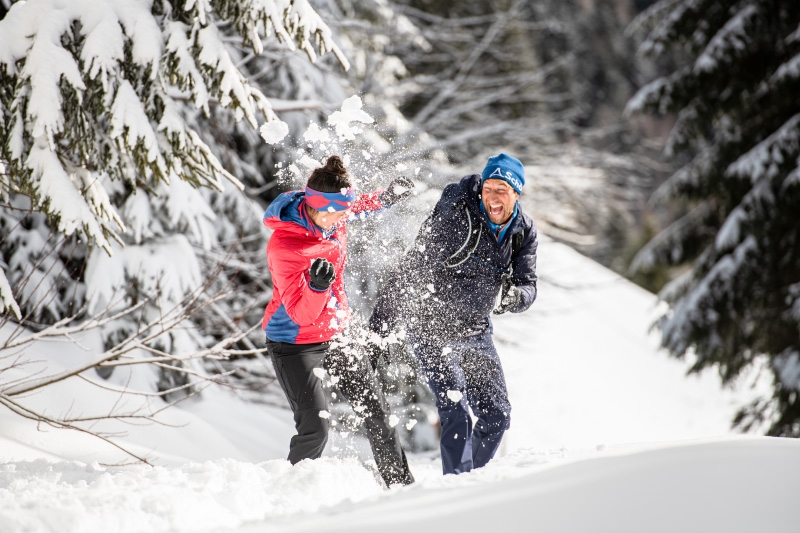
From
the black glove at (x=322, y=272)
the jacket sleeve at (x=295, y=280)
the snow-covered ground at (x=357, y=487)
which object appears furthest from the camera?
the jacket sleeve at (x=295, y=280)

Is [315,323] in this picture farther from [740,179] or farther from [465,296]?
[740,179]

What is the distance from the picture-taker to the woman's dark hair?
3.15 m

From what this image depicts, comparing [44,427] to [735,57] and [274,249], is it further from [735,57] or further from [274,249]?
[735,57]

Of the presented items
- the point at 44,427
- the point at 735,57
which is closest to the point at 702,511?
the point at 44,427

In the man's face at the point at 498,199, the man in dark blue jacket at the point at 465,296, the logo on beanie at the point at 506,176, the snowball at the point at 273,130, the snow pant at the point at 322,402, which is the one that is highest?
the logo on beanie at the point at 506,176

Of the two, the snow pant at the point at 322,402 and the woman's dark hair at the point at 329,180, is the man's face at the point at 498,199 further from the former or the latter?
the snow pant at the point at 322,402

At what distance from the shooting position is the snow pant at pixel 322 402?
3.29m

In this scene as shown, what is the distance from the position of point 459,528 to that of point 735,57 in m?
7.90

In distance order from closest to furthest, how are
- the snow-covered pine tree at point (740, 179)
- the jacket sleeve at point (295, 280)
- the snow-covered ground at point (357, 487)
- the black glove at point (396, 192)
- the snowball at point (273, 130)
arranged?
the snow-covered ground at point (357, 487) → the jacket sleeve at point (295, 280) → the black glove at point (396, 192) → the snowball at point (273, 130) → the snow-covered pine tree at point (740, 179)

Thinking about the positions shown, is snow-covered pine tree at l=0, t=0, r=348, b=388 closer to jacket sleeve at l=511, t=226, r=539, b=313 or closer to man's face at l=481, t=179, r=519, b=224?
man's face at l=481, t=179, r=519, b=224

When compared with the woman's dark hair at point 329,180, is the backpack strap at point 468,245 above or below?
below

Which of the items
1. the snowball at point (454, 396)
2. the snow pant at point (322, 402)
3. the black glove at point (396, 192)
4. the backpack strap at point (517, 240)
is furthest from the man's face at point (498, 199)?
the snow pant at point (322, 402)

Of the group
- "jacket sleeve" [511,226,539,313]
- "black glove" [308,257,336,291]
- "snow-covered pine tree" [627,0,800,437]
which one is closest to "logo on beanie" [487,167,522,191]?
"jacket sleeve" [511,226,539,313]

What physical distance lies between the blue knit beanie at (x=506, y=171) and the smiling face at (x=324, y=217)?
81 cm
